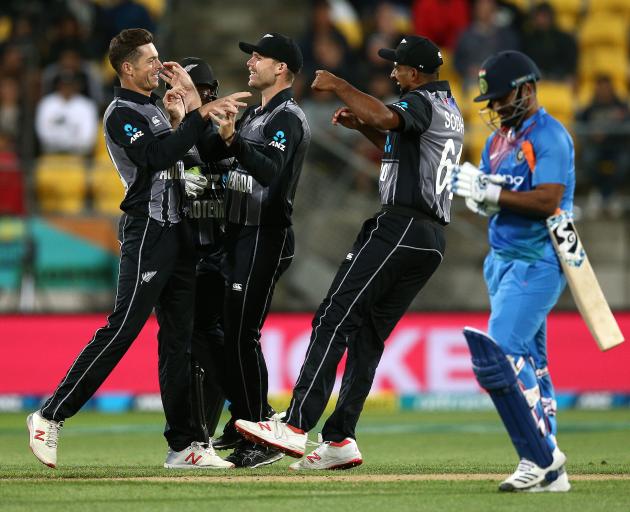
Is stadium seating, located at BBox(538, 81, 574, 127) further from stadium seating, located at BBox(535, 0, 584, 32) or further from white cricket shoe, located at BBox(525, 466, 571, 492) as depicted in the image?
white cricket shoe, located at BBox(525, 466, 571, 492)

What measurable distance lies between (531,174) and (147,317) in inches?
92.2

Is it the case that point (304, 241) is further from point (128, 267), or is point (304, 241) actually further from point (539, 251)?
point (539, 251)

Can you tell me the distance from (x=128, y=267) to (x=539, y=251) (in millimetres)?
2301

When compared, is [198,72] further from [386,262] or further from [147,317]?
[386,262]

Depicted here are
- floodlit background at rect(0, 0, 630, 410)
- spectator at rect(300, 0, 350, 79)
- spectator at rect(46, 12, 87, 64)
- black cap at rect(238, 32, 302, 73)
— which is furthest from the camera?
spectator at rect(46, 12, 87, 64)

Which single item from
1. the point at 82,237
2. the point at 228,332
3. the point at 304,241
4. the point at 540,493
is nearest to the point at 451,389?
the point at 304,241

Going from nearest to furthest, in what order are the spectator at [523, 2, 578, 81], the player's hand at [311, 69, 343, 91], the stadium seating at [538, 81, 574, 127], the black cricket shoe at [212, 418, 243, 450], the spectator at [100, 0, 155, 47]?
the player's hand at [311, 69, 343, 91] < the black cricket shoe at [212, 418, 243, 450] < the stadium seating at [538, 81, 574, 127] < the spectator at [523, 2, 578, 81] < the spectator at [100, 0, 155, 47]

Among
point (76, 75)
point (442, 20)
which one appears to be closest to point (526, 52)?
point (442, 20)

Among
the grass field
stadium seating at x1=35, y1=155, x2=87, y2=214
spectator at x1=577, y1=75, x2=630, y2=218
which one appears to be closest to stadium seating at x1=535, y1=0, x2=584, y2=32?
spectator at x1=577, y1=75, x2=630, y2=218

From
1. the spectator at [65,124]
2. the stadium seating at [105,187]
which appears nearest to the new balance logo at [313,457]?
the stadium seating at [105,187]

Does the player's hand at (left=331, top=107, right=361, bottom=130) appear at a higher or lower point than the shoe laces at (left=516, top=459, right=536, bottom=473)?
higher

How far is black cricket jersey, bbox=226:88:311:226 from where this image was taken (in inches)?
290

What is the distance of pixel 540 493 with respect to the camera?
20.6 ft

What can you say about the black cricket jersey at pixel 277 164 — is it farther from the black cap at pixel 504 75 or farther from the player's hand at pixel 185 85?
the black cap at pixel 504 75
